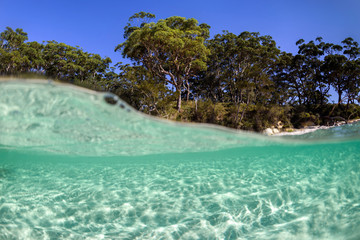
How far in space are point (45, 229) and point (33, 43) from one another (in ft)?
131

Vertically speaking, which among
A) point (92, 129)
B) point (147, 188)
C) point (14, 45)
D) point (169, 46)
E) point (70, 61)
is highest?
point (14, 45)

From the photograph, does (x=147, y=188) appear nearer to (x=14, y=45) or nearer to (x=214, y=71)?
(x=214, y=71)

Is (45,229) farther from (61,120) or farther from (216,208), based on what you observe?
(216,208)

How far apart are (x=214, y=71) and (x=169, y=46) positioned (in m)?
12.4

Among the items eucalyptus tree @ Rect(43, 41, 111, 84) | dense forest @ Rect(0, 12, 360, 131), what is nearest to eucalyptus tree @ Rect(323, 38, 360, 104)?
dense forest @ Rect(0, 12, 360, 131)

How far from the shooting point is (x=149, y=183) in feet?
25.5

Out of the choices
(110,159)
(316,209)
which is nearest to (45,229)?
(110,159)

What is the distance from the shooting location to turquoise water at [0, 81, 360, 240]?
5.51 meters

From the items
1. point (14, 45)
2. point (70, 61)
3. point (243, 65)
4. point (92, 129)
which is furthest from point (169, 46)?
point (14, 45)

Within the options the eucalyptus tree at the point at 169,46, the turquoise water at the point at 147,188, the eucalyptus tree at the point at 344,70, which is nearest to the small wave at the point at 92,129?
the turquoise water at the point at 147,188

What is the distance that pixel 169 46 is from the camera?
70.5ft

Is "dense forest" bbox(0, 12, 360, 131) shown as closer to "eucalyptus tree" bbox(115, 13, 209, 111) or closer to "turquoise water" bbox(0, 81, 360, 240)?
"eucalyptus tree" bbox(115, 13, 209, 111)

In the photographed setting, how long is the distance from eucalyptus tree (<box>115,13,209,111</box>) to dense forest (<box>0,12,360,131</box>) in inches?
3.6

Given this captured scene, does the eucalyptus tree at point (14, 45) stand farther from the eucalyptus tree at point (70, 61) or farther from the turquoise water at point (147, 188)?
the turquoise water at point (147, 188)
